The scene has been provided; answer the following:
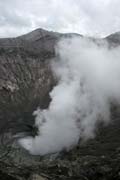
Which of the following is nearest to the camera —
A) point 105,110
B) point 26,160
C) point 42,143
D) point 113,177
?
point 113,177

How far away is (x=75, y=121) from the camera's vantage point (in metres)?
167

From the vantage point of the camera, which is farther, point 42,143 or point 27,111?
point 27,111

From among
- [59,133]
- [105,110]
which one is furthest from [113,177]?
[105,110]

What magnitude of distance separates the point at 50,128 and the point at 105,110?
40.0 metres

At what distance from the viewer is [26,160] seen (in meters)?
141

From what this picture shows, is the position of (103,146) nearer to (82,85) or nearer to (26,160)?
(26,160)

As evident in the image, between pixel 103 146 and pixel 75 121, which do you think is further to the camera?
pixel 75 121

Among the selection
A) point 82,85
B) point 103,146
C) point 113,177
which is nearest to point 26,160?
point 103,146

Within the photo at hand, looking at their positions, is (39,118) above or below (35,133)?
above

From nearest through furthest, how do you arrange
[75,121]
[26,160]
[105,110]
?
1. [26,160]
2. [75,121]
3. [105,110]

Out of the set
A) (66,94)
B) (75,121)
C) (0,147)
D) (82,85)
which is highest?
(82,85)

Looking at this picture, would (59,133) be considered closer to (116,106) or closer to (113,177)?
(116,106)

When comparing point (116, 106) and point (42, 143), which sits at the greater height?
point (116, 106)

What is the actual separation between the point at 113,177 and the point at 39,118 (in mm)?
83747
